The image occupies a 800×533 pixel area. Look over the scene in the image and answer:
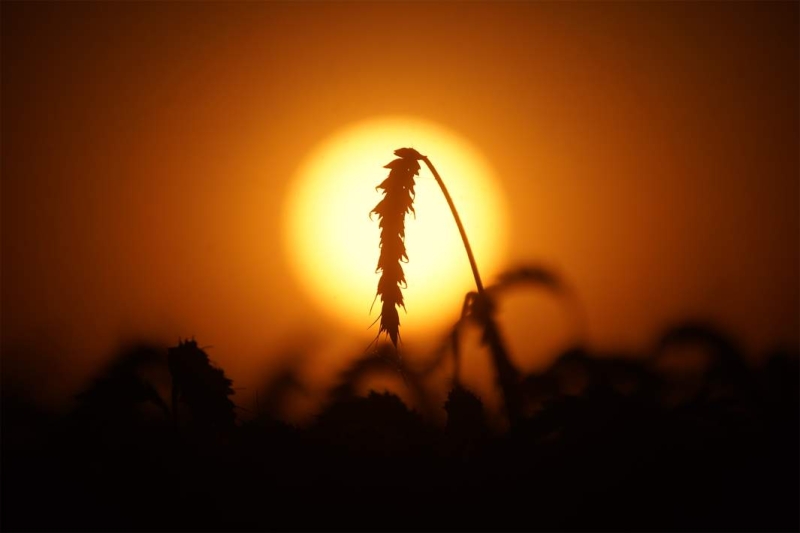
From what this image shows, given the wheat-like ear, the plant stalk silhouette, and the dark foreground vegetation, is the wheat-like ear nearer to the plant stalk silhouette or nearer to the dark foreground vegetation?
the plant stalk silhouette

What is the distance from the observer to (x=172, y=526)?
64.4 inches

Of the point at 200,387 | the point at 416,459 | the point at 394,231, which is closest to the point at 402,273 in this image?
the point at 394,231

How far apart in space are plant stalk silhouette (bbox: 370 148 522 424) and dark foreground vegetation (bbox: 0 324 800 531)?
23cm

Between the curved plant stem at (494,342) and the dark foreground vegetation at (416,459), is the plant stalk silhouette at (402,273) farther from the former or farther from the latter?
the dark foreground vegetation at (416,459)

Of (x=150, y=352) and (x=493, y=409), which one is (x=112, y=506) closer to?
(x=150, y=352)

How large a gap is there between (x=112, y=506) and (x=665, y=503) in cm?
147

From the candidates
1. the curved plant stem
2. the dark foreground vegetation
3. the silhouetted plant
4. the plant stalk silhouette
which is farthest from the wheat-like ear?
the silhouetted plant

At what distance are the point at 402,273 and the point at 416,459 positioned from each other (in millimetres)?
610

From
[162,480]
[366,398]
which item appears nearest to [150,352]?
[162,480]

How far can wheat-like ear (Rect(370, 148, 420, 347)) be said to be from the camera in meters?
1.97

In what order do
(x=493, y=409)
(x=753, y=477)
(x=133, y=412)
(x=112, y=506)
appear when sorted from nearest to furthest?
(x=753, y=477) < (x=112, y=506) < (x=133, y=412) < (x=493, y=409)

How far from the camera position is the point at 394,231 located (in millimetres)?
2137

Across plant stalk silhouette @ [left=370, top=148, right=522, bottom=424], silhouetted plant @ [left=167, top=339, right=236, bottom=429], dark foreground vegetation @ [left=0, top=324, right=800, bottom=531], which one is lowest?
dark foreground vegetation @ [left=0, top=324, right=800, bottom=531]

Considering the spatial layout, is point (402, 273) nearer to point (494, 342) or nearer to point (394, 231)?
point (394, 231)
